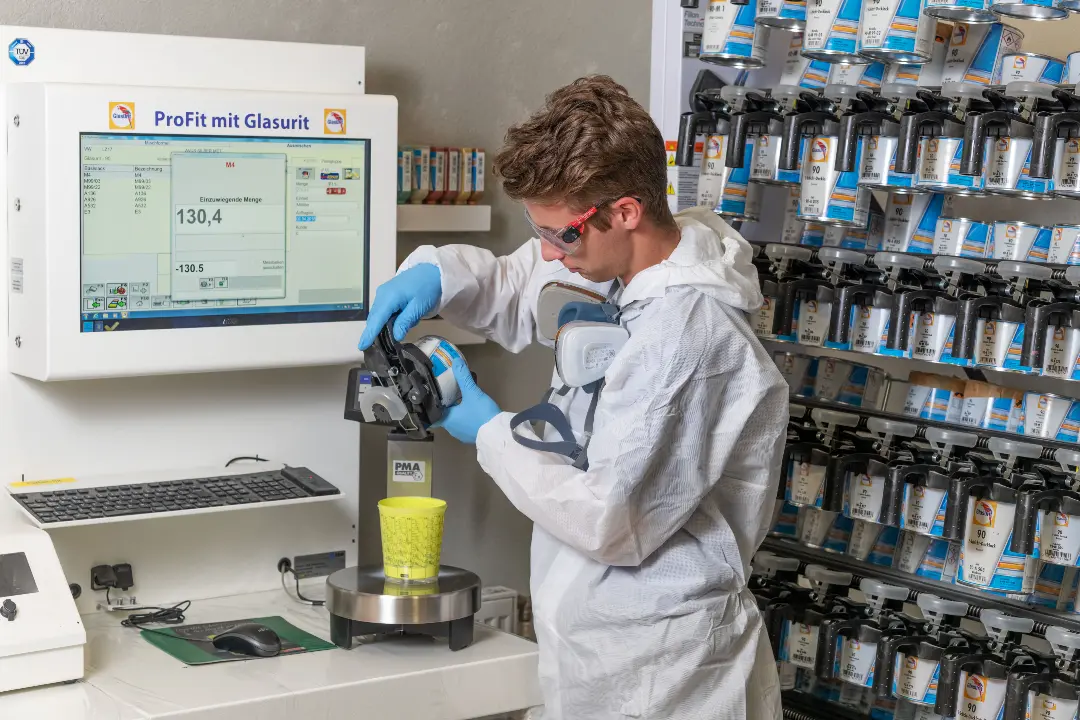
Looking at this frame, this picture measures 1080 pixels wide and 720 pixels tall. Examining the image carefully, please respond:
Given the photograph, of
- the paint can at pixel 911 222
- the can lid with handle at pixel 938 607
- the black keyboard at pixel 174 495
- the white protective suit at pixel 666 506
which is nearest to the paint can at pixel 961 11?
the paint can at pixel 911 222

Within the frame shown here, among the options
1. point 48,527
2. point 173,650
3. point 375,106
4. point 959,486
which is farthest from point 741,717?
point 375,106

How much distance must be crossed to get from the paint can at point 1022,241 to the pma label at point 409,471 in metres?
1.22

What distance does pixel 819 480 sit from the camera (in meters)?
2.75

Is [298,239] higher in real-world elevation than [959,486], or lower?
higher

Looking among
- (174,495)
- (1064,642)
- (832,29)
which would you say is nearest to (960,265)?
(832,29)

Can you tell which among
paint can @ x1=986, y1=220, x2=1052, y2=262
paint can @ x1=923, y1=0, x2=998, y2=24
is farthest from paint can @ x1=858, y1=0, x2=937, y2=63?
paint can @ x1=986, y1=220, x2=1052, y2=262

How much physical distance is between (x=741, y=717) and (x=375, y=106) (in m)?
1.38

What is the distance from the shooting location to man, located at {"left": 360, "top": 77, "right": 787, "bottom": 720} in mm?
1780

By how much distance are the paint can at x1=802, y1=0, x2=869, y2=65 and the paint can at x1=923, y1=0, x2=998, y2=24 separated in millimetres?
162

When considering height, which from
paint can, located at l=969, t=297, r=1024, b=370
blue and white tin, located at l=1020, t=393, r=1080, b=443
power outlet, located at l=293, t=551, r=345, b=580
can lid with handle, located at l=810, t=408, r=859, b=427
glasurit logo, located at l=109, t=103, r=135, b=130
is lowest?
power outlet, located at l=293, t=551, r=345, b=580

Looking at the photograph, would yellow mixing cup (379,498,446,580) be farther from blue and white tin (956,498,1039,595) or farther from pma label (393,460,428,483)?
blue and white tin (956,498,1039,595)

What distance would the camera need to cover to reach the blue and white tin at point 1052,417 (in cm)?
242

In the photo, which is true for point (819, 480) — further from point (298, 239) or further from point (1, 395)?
point (1, 395)

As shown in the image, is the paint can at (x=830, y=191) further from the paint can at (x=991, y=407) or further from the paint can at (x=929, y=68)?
the paint can at (x=991, y=407)
